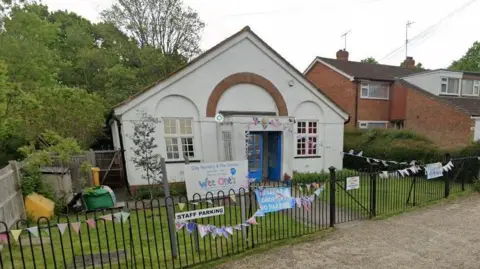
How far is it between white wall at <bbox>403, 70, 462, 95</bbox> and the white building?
427 inches

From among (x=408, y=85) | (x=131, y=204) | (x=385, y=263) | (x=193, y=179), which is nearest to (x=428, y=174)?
(x=385, y=263)

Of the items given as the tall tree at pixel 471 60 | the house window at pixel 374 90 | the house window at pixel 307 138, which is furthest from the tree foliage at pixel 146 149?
the tall tree at pixel 471 60

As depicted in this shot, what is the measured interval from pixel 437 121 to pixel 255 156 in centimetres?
1410

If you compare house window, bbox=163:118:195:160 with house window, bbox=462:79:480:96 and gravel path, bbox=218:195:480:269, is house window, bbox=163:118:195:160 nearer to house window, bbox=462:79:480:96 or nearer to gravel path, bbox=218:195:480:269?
gravel path, bbox=218:195:480:269

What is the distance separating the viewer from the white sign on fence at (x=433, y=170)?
27.7 ft

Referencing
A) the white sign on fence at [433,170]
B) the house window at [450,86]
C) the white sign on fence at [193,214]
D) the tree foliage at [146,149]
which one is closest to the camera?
the white sign on fence at [193,214]

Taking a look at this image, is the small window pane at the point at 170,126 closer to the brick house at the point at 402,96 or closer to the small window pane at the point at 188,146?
the small window pane at the point at 188,146

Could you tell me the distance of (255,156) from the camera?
1220 centimetres

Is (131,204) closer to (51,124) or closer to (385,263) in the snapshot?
(51,124)

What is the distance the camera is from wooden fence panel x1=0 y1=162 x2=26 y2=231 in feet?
19.4

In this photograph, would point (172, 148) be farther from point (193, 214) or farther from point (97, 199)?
point (193, 214)

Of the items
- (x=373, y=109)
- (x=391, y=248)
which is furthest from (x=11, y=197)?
(x=373, y=109)

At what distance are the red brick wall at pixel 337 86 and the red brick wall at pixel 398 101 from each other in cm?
348

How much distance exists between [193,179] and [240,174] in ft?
4.21
